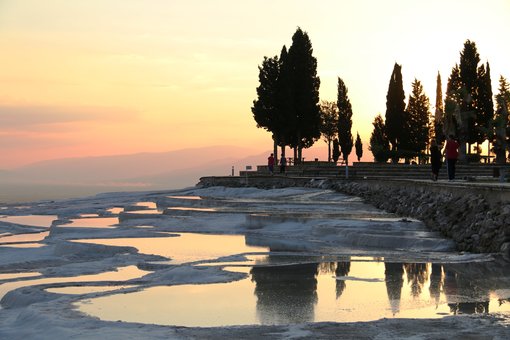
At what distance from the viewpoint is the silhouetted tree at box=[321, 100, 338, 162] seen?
7769 centimetres

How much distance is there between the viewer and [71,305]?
10172 millimetres

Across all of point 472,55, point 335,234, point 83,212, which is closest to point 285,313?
point 335,234

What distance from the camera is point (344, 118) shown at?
7369 cm

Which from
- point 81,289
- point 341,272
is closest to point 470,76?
point 341,272

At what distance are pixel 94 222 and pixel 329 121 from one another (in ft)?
175

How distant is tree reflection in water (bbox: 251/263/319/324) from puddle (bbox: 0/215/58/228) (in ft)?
48.3

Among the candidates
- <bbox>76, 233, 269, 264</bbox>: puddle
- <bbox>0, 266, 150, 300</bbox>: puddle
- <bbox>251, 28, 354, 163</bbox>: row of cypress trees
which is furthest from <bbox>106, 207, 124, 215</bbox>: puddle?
<bbox>251, 28, 354, 163</bbox>: row of cypress trees

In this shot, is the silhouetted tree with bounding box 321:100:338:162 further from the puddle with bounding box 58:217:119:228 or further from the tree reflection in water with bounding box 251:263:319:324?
the tree reflection in water with bounding box 251:263:319:324

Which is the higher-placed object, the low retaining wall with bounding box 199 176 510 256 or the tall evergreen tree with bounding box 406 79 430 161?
the tall evergreen tree with bounding box 406 79 430 161

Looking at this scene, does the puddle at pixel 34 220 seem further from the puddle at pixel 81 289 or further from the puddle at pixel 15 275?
the puddle at pixel 81 289

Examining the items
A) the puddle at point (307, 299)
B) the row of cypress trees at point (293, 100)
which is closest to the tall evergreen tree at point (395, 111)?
the row of cypress trees at point (293, 100)

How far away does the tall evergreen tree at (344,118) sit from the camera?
73.3 m

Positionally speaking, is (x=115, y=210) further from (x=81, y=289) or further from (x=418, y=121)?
(x=418, y=121)

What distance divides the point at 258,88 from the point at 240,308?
5442cm
